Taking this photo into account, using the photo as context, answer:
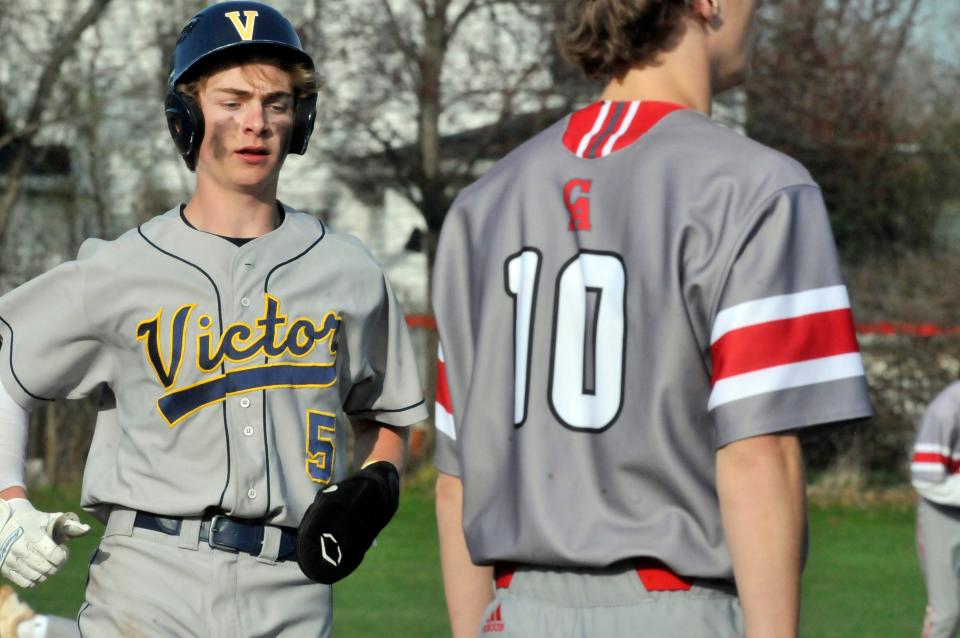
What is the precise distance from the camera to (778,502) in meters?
2.25

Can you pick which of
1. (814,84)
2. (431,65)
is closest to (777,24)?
(814,84)

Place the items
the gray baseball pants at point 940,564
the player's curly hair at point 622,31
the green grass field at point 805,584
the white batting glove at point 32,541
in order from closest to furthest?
the player's curly hair at point 622,31 → the white batting glove at point 32,541 → the gray baseball pants at point 940,564 → the green grass field at point 805,584

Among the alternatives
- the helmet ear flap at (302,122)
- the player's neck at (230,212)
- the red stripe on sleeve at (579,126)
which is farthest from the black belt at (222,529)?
the red stripe on sleeve at (579,126)

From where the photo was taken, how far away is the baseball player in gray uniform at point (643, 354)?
7.54 ft

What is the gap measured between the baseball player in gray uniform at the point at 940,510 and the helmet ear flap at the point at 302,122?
4999 millimetres

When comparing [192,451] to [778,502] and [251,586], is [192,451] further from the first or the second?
[778,502]

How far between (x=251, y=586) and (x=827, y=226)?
191 cm

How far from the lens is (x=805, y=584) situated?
1203 centimetres

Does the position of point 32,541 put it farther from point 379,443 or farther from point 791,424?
point 791,424

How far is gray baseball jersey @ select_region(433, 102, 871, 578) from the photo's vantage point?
7.57 feet

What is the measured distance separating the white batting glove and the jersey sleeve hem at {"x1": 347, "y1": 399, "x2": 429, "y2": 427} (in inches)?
32.9

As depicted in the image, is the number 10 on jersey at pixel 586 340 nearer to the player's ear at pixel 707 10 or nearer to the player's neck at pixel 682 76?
the player's neck at pixel 682 76

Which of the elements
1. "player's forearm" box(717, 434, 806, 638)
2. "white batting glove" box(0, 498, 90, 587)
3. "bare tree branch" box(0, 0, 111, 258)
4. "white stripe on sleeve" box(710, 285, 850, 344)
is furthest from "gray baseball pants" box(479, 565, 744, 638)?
"bare tree branch" box(0, 0, 111, 258)

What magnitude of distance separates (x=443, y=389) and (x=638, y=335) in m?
0.55
